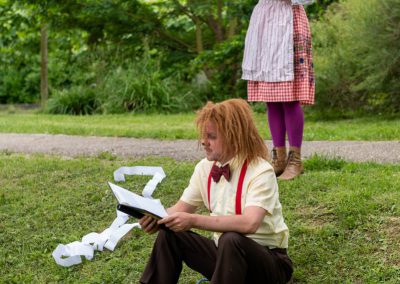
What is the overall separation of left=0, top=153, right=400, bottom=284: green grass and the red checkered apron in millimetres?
573

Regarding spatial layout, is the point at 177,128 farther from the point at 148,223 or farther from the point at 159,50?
the point at 159,50

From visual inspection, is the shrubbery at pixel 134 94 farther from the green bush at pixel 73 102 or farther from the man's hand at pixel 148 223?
the man's hand at pixel 148 223

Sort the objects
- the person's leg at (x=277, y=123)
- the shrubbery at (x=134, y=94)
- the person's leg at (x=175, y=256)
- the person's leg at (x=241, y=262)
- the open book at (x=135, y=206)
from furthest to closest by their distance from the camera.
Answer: the shrubbery at (x=134, y=94)
the person's leg at (x=277, y=123)
the person's leg at (x=175, y=256)
the person's leg at (x=241, y=262)
the open book at (x=135, y=206)

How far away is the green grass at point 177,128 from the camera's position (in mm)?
7775

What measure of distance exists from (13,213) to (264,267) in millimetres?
2501

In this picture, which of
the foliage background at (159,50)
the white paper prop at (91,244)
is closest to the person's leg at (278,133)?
the white paper prop at (91,244)

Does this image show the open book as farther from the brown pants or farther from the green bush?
the green bush

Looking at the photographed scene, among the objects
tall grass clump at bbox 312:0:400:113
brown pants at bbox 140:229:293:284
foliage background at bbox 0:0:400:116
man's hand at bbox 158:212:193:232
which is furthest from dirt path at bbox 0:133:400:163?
foliage background at bbox 0:0:400:116

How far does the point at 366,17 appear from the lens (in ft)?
30.9

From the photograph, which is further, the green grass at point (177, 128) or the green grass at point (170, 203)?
the green grass at point (177, 128)

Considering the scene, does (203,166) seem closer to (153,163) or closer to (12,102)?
(153,163)

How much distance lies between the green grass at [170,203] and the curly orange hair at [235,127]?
0.89m

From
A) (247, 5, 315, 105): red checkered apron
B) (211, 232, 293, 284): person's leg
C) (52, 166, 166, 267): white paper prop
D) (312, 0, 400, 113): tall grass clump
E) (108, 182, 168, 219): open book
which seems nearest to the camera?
(108, 182, 168, 219): open book

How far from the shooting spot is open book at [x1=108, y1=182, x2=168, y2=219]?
2.96m
